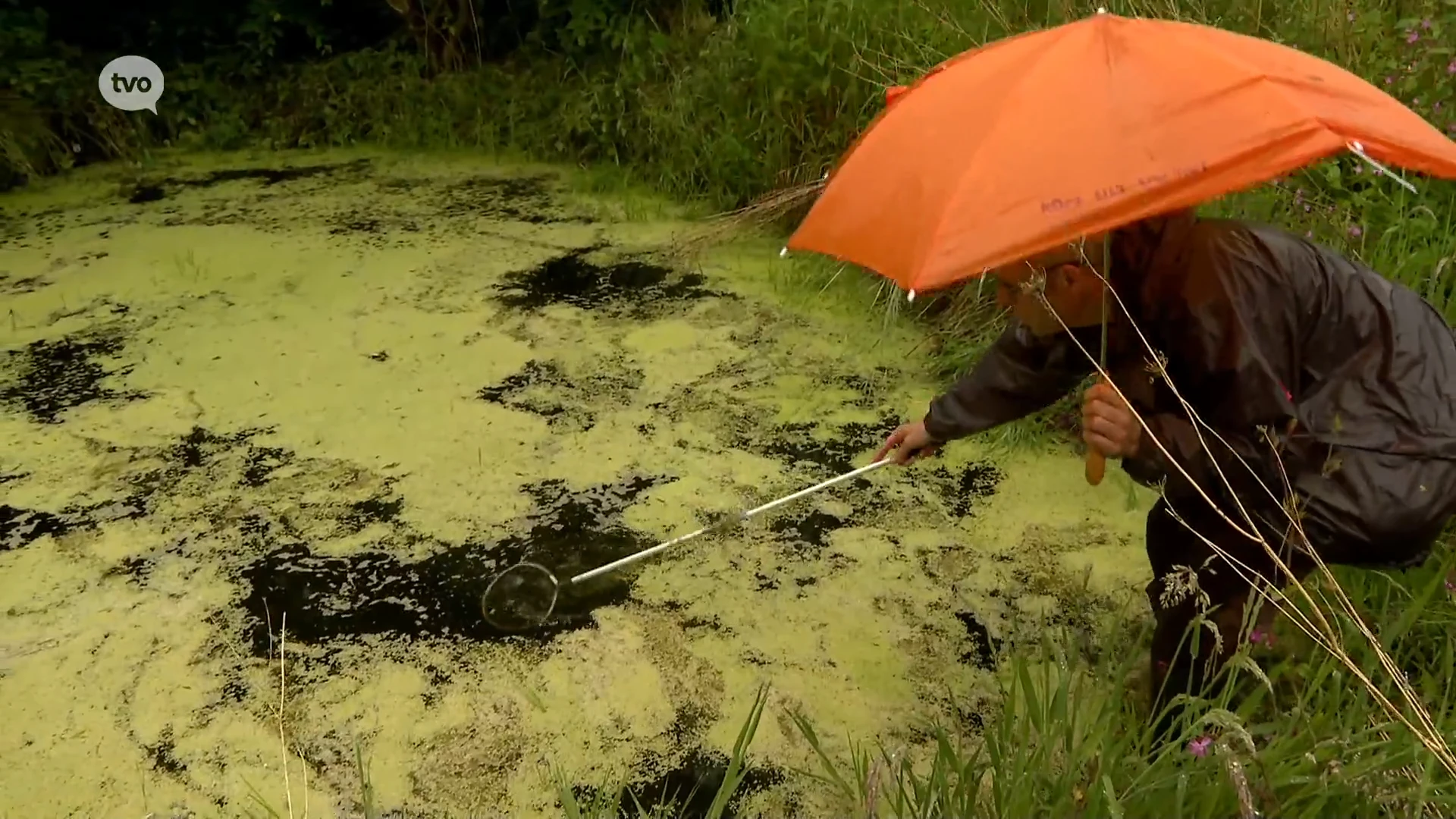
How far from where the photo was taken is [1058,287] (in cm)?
101

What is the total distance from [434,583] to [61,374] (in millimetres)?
1210

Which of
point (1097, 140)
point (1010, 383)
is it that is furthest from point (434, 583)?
point (1097, 140)

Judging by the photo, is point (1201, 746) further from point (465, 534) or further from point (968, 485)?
point (465, 534)

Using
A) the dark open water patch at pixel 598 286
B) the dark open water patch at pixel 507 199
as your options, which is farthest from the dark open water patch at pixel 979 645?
the dark open water patch at pixel 507 199

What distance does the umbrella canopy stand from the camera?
802mm

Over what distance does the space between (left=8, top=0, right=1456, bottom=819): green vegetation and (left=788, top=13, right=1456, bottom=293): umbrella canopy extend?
408 millimetres

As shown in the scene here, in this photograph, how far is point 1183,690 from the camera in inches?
46.0

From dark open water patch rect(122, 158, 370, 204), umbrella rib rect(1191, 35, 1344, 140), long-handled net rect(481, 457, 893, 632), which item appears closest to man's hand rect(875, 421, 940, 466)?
long-handled net rect(481, 457, 893, 632)

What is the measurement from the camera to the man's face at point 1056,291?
96 cm

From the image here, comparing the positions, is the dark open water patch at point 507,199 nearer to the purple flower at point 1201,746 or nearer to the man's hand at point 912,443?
the man's hand at point 912,443

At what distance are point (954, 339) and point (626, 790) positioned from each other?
1.24m

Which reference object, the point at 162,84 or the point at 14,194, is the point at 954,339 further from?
the point at 162,84

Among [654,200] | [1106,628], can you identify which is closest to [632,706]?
[1106,628]

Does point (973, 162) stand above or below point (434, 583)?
above
